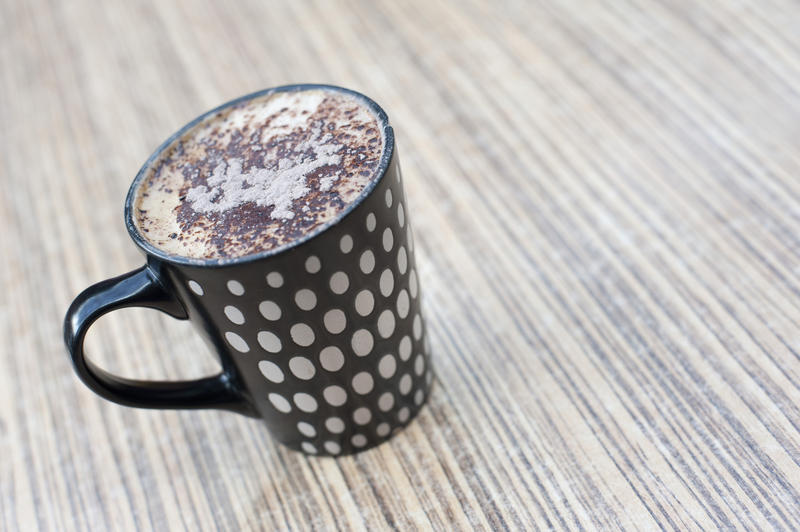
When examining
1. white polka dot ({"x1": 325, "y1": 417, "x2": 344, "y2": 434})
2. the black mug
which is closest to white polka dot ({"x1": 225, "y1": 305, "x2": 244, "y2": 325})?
the black mug

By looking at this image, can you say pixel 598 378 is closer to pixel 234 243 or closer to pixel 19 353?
pixel 234 243

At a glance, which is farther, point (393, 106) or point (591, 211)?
point (393, 106)

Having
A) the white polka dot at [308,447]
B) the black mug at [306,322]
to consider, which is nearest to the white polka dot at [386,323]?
the black mug at [306,322]

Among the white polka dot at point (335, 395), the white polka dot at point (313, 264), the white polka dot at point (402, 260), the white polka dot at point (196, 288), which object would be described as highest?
the white polka dot at point (313, 264)

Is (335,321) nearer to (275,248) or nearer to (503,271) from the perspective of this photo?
(275,248)

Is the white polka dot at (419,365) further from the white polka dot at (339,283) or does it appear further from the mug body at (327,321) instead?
the white polka dot at (339,283)

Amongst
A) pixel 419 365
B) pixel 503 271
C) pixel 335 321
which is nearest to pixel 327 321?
pixel 335 321

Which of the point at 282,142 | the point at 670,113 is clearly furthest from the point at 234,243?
the point at 670,113
